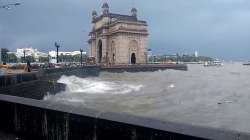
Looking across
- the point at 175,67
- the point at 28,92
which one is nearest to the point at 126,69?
the point at 175,67

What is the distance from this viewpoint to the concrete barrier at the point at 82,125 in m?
3.80

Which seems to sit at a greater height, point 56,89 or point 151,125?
point 151,125

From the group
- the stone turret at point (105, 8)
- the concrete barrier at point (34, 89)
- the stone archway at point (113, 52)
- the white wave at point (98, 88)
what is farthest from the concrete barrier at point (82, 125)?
the stone turret at point (105, 8)

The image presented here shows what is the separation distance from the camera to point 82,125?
502 cm

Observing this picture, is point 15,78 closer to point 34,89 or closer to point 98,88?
point 34,89

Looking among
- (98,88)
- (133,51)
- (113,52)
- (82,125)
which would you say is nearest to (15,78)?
(98,88)

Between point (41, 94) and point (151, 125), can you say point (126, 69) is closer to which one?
point (41, 94)

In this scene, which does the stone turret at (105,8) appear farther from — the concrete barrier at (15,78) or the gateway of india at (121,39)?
the concrete barrier at (15,78)

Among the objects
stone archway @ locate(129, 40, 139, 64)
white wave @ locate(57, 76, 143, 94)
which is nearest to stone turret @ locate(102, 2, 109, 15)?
stone archway @ locate(129, 40, 139, 64)

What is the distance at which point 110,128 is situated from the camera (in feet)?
15.0

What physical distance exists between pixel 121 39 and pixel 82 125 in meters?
86.8

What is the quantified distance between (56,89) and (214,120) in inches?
732

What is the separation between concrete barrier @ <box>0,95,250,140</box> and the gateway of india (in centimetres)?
8110

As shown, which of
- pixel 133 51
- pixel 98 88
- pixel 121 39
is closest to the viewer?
pixel 98 88
